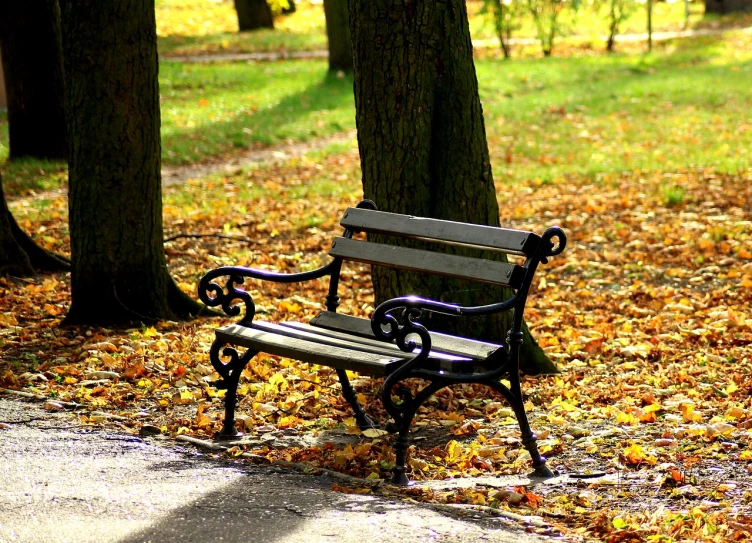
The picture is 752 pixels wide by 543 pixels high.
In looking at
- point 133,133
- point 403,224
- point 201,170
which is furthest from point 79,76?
point 201,170

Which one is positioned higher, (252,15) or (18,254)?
(252,15)

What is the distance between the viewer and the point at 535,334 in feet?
22.6

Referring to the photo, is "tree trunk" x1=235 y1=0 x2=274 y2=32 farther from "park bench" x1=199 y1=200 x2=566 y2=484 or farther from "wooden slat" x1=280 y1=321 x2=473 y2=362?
"wooden slat" x1=280 y1=321 x2=473 y2=362

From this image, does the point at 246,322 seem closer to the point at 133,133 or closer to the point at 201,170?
the point at 133,133

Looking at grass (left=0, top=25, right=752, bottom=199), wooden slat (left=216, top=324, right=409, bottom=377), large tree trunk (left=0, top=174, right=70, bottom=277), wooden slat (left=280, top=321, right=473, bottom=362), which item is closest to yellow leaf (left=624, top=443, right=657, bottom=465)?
wooden slat (left=280, top=321, right=473, bottom=362)

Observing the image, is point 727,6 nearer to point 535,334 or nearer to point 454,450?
point 535,334

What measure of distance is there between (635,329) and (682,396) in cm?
A: 151

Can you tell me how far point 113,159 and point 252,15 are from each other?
22677 mm

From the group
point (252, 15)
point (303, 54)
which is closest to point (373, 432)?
point (303, 54)

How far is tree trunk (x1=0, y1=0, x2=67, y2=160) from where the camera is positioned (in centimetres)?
1160

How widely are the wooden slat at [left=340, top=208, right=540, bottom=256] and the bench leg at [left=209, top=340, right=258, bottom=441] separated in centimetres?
88

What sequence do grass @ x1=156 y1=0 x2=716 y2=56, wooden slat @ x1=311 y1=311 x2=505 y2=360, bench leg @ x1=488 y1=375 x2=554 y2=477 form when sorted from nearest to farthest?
bench leg @ x1=488 y1=375 x2=554 y2=477
wooden slat @ x1=311 y1=311 x2=505 y2=360
grass @ x1=156 y1=0 x2=716 y2=56

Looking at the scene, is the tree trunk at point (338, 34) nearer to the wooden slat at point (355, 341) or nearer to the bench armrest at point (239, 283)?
the bench armrest at point (239, 283)

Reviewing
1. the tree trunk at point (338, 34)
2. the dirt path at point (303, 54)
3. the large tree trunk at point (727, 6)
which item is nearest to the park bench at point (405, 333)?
the tree trunk at point (338, 34)
